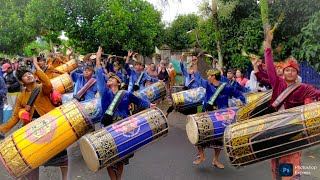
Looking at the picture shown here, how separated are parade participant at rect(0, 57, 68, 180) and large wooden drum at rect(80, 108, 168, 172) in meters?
0.71

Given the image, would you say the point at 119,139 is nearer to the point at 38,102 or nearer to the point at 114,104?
the point at 114,104

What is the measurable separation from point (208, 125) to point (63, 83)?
4.64 m

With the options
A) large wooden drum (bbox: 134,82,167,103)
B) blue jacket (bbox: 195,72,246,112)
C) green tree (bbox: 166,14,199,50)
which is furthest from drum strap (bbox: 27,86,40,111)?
green tree (bbox: 166,14,199,50)

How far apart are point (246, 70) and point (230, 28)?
1621mm

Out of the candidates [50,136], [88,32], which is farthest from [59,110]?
[88,32]

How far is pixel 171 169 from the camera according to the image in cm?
605

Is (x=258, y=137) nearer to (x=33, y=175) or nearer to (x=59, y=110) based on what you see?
(x=59, y=110)

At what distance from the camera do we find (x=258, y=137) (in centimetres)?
387

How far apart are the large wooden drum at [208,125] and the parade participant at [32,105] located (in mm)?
1752

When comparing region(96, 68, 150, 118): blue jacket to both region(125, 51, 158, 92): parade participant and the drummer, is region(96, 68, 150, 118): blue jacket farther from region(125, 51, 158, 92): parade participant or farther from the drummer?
→ region(125, 51, 158, 92): parade participant

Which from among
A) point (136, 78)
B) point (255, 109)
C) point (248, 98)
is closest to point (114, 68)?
point (136, 78)

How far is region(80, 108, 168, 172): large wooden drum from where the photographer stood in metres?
4.25

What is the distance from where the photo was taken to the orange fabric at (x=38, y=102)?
468 centimetres

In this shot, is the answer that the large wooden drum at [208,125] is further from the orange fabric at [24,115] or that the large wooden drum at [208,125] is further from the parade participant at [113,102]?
the orange fabric at [24,115]
